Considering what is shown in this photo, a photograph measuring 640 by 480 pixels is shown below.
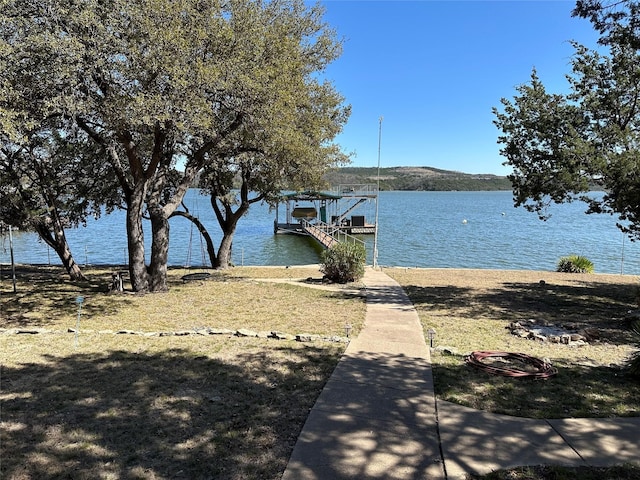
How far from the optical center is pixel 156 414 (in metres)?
4.54

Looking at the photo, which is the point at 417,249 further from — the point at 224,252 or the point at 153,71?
the point at 153,71

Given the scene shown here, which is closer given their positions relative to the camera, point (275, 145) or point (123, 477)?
point (123, 477)

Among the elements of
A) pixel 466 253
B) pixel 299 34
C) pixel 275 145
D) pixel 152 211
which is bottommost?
pixel 466 253

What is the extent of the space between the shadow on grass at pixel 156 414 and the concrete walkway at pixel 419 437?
0.90 feet

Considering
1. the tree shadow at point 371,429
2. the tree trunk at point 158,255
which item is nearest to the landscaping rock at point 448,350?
the tree shadow at point 371,429

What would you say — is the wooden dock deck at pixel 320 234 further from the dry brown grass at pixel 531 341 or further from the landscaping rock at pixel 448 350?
the landscaping rock at pixel 448 350

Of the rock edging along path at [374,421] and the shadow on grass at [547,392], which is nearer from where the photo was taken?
the rock edging along path at [374,421]

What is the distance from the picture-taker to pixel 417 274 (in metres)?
17.5

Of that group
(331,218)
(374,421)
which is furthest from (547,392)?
(331,218)

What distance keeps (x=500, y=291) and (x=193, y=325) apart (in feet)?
30.2

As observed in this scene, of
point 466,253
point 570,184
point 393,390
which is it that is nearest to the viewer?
point 393,390

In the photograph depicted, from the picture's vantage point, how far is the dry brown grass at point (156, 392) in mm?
3711

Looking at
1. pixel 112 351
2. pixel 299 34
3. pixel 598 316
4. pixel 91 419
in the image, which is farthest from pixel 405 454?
pixel 299 34

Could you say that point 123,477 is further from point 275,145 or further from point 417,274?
point 417,274
